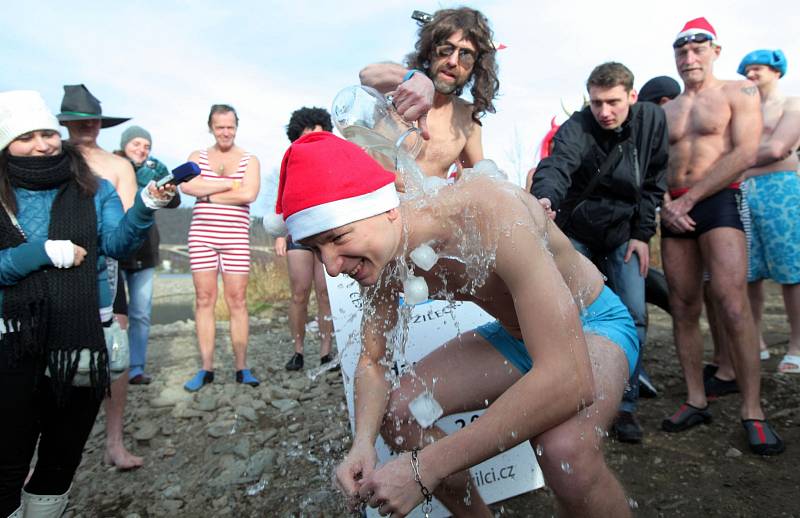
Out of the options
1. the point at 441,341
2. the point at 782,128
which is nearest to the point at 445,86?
the point at 441,341

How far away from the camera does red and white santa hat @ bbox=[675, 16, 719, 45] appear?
12.0 feet

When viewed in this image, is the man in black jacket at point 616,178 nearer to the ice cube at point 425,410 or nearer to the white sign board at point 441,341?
the white sign board at point 441,341

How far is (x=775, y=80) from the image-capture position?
471 cm

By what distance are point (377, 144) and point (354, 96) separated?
27 centimetres

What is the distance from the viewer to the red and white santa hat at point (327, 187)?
1.66m

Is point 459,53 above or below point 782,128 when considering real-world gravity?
above

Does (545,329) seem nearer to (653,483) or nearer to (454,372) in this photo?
(454,372)

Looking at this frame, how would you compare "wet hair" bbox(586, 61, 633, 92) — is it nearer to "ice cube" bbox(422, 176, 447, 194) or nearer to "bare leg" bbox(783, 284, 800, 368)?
"ice cube" bbox(422, 176, 447, 194)

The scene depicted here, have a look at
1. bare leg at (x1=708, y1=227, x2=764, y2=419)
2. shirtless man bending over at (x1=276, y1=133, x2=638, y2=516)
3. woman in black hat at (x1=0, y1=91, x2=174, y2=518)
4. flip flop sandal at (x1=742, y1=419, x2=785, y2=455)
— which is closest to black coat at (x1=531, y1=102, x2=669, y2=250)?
bare leg at (x1=708, y1=227, x2=764, y2=419)

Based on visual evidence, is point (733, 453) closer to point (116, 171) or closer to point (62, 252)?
point (62, 252)

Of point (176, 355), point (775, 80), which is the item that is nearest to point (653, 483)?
point (775, 80)

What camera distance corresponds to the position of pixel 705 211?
3.47 metres

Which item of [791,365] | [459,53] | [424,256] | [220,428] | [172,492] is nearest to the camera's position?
[424,256]

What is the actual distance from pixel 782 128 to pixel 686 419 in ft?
7.99
